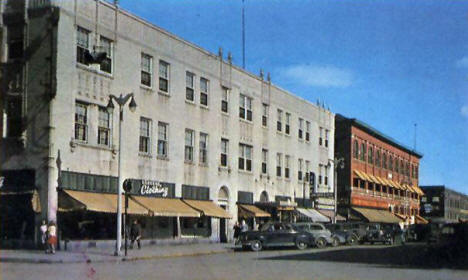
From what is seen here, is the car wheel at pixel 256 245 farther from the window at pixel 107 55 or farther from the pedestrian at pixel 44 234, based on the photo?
the window at pixel 107 55

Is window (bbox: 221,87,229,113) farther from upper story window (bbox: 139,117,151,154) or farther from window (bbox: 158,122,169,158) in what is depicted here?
upper story window (bbox: 139,117,151,154)

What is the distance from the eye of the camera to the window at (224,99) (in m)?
→ 43.1

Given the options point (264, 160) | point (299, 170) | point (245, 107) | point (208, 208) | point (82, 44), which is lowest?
point (208, 208)

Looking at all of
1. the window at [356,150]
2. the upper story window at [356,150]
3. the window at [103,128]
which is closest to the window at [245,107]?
the window at [103,128]

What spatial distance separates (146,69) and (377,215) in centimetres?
4292

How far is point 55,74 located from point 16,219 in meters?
6.51

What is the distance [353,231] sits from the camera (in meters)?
45.8

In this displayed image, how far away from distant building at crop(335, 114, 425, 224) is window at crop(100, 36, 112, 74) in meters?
37.4

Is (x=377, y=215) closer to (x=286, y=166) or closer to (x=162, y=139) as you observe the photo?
(x=286, y=166)

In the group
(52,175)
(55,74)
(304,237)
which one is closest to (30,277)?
(52,175)

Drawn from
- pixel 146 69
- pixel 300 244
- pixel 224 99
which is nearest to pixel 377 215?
pixel 224 99

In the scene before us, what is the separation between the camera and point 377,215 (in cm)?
7175

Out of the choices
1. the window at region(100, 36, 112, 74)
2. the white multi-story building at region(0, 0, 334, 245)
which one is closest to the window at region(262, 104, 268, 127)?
the white multi-story building at region(0, 0, 334, 245)

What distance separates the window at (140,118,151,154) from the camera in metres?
35.1
